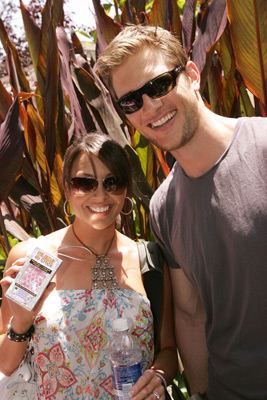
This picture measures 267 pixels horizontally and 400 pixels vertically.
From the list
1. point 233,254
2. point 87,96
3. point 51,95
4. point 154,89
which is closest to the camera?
point 233,254

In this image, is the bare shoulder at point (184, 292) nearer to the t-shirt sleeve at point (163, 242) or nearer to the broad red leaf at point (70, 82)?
the t-shirt sleeve at point (163, 242)

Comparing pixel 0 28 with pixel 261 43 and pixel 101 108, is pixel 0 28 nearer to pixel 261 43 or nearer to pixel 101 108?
pixel 101 108

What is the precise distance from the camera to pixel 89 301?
1.57m

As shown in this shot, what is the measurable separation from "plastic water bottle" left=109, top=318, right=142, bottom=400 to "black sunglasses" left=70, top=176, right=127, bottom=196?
1.41 feet

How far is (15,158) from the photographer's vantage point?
6.14 ft

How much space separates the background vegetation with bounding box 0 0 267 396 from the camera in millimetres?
1812

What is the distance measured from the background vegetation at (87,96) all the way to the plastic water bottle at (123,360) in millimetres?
718

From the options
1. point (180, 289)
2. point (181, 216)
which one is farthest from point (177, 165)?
point (180, 289)

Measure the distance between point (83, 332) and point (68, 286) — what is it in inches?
6.2

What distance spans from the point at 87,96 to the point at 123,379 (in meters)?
1.09

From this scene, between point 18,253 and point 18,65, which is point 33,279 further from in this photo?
point 18,65

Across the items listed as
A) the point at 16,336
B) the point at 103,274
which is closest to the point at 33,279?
the point at 16,336

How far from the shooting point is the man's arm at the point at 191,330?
5.33ft

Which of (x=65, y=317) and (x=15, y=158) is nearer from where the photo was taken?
(x=65, y=317)
